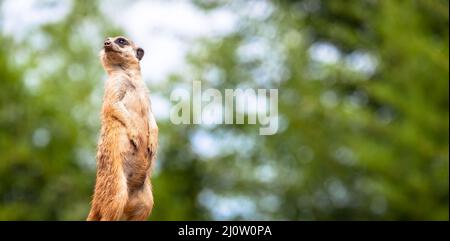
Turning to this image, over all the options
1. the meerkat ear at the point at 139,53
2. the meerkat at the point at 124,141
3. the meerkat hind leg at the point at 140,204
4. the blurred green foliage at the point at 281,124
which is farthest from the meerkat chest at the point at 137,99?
the blurred green foliage at the point at 281,124

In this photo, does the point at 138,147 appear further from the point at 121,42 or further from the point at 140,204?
the point at 121,42

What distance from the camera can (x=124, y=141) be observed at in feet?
10.8

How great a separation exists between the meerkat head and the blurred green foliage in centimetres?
1315

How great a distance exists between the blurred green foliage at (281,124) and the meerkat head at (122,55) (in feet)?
43.2

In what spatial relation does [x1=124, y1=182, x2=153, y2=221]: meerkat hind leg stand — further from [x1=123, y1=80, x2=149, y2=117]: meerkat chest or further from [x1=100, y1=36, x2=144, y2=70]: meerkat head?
[x1=100, y1=36, x2=144, y2=70]: meerkat head

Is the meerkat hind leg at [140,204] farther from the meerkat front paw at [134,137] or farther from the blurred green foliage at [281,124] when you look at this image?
the blurred green foliage at [281,124]

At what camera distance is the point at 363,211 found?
66.0ft

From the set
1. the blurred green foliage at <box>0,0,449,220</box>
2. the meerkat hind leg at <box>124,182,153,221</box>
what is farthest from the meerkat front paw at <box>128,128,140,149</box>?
→ the blurred green foliage at <box>0,0,449,220</box>

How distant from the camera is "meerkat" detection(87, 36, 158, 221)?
318cm

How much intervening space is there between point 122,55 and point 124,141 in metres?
0.32

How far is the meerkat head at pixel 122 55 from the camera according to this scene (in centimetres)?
343

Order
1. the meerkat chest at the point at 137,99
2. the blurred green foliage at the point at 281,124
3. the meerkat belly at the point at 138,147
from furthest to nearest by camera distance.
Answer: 1. the blurred green foliage at the point at 281,124
2. the meerkat chest at the point at 137,99
3. the meerkat belly at the point at 138,147

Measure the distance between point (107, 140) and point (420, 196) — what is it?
1512 cm
